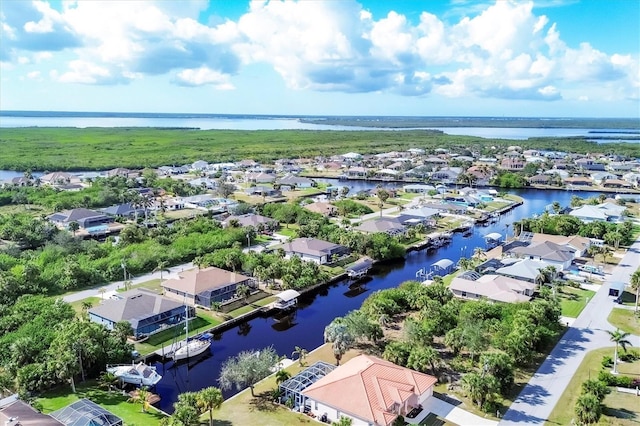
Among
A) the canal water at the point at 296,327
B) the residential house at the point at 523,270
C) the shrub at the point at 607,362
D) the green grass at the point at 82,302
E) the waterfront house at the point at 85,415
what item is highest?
the residential house at the point at 523,270

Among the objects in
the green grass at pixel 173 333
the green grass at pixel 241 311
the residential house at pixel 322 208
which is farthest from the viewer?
the residential house at pixel 322 208

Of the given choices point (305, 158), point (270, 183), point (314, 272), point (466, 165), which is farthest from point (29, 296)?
point (305, 158)

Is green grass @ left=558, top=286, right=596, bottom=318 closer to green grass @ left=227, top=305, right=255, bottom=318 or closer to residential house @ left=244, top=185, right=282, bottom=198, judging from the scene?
green grass @ left=227, top=305, right=255, bottom=318

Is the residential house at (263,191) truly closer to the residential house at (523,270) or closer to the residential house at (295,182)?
the residential house at (295,182)

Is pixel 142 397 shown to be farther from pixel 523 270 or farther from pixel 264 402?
pixel 523 270

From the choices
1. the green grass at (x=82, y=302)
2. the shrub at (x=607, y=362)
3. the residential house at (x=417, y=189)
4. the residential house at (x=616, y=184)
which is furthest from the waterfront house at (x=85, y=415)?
the residential house at (x=616, y=184)

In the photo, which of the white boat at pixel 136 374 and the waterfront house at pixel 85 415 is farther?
the white boat at pixel 136 374
